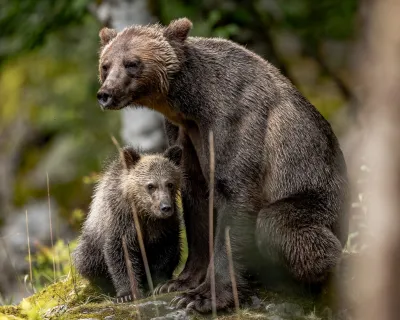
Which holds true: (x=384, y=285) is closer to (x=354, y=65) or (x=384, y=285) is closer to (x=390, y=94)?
(x=390, y=94)

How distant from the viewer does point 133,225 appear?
22.7ft

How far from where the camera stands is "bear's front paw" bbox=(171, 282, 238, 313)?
634 centimetres

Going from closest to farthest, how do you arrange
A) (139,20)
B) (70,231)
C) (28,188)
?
(139,20), (70,231), (28,188)

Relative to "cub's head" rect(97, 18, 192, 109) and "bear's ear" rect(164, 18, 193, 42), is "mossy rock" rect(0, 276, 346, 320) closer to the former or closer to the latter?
"cub's head" rect(97, 18, 192, 109)

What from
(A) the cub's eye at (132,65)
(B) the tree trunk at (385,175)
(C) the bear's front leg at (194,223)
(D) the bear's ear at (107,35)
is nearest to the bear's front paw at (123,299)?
(C) the bear's front leg at (194,223)

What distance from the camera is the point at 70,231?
13789 millimetres

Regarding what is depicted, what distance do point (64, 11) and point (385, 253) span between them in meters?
8.37

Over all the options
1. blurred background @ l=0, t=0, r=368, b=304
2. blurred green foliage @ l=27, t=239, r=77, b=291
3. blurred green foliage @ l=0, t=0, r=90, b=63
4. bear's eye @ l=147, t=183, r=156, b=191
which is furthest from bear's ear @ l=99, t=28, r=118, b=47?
blurred green foliage @ l=0, t=0, r=90, b=63

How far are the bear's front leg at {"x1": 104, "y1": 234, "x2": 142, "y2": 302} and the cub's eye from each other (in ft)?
4.44

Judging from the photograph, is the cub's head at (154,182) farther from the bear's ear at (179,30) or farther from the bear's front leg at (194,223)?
the bear's ear at (179,30)

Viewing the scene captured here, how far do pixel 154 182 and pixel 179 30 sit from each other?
1298 mm

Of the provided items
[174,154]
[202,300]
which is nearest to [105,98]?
[174,154]

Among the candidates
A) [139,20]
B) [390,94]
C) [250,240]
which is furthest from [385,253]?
[139,20]

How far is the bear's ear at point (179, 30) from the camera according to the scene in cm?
677
